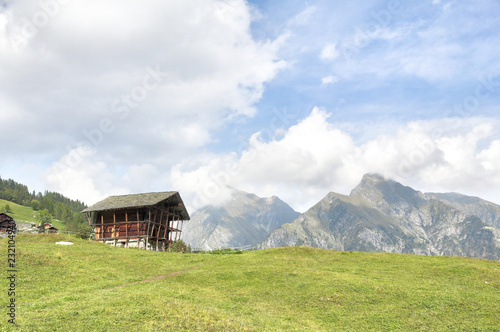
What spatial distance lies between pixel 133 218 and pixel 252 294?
5067cm

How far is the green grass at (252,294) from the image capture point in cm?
2006

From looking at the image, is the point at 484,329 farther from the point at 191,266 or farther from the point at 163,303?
the point at 191,266

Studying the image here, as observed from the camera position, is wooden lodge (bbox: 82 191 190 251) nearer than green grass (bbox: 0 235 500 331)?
No

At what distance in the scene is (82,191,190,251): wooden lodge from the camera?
7081 cm

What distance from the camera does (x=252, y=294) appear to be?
1159 inches

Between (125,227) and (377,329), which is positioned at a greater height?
(125,227)

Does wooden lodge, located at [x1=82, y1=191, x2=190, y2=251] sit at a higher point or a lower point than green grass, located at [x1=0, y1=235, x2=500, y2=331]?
higher

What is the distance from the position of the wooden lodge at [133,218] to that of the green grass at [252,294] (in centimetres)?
2567

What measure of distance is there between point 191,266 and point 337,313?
77.8ft

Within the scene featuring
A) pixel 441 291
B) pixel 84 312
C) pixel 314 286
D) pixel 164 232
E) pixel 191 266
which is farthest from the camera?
pixel 164 232

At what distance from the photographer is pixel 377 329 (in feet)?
72.0

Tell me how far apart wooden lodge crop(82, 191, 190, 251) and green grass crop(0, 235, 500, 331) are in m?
25.7

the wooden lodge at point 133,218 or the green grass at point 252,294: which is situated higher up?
the wooden lodge at point 133,218

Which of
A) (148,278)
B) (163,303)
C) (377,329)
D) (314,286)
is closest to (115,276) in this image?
(148,278)
